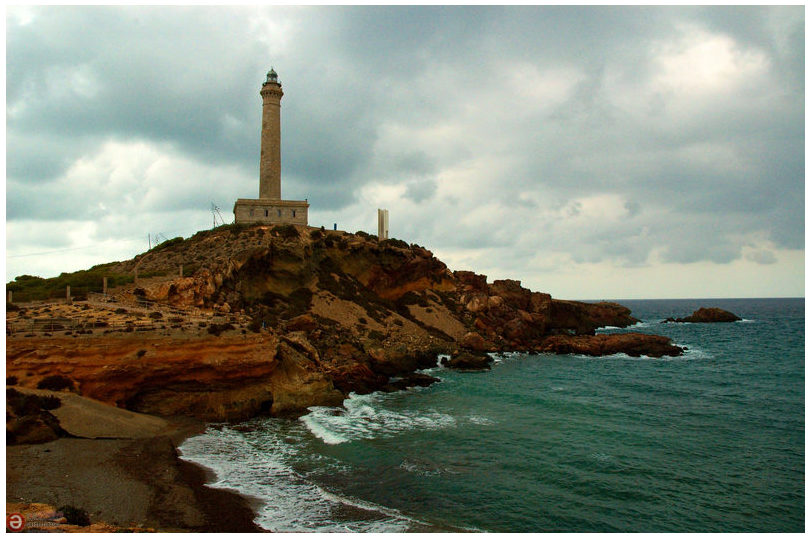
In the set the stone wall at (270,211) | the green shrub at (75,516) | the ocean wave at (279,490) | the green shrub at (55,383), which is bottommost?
the ocean wave at (279,490)

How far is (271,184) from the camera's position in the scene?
5450cm

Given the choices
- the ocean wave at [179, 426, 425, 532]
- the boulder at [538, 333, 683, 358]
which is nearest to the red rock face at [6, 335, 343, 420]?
the ocean wave at [179, 426, 425, 532]

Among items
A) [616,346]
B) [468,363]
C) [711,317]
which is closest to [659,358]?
[616,346]

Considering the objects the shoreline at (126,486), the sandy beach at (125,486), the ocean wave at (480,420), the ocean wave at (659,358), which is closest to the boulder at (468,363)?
the ocean wave at (659,358)

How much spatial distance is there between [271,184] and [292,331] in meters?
25.0

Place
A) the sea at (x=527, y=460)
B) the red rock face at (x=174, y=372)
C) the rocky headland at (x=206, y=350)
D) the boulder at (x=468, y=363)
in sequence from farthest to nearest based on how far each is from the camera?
the boulder at (x=468, y=363)
the red rock face at (x=174, y=372)
the rocky headland at (x=206, y=350)
the sea at (x=527, y=460)

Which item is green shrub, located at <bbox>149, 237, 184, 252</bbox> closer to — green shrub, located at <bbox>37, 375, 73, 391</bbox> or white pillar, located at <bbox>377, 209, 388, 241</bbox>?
white pillar, located at <bbox>377, 209, 388, 241</bbox>

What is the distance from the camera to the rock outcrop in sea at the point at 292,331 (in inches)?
853

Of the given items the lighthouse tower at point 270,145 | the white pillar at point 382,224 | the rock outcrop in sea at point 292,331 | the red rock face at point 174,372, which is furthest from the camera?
the white pillar at point 382,224

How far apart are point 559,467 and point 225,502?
38.7ft

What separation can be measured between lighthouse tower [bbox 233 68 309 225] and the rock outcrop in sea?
3199 mm

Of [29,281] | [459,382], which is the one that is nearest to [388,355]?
[459,382]

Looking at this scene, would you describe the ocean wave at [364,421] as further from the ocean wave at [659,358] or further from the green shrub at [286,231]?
the ocean wave at [659,358]

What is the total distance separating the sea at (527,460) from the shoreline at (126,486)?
2.35 ft
